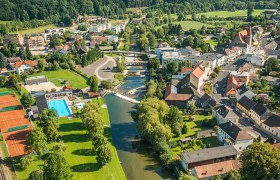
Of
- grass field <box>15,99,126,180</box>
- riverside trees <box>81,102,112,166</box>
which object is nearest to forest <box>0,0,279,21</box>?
riverside trees <box>81,102,112,166</box>

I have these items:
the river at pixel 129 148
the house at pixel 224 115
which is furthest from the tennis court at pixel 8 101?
the house at pixel 224 115

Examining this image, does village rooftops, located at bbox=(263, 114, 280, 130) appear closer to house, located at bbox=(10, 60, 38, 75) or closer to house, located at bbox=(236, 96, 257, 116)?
house, located at bbox=(236, 96, 257, 116)

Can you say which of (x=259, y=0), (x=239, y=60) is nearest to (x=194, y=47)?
(x=239, y=60)

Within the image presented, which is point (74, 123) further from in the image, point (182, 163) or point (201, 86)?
point (201, 86)

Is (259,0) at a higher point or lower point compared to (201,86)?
higher

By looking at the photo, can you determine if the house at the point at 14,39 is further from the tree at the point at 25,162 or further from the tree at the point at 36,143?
the tree at the point at 25,162

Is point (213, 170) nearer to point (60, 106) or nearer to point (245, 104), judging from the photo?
point (245, 104)

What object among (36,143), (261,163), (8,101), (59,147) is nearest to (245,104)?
(261,163)
